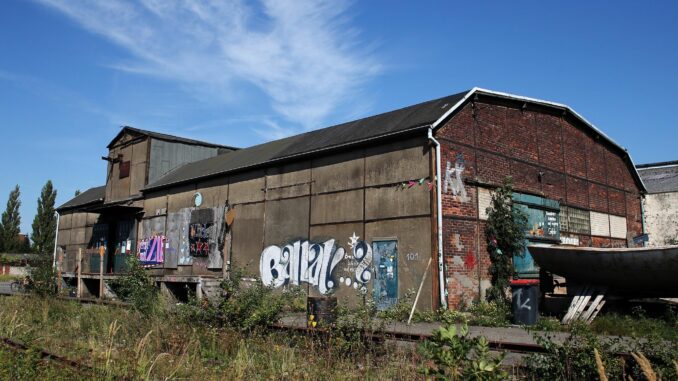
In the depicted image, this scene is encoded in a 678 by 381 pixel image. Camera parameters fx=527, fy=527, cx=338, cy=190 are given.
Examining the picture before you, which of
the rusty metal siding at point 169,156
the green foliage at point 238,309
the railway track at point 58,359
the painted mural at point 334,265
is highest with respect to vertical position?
the rusty metal siding at point 169,156

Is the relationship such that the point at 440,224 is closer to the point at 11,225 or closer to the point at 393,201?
the point at 393,201

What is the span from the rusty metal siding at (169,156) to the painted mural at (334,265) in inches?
432

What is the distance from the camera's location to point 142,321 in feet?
33.0

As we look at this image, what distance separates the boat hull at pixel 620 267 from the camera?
34.3 ft

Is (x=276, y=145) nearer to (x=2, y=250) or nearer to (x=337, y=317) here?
(x=337, y=317)

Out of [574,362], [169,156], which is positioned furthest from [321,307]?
[169,156]

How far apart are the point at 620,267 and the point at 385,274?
5888 millimetres

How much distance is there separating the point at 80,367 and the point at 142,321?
379 centimetres

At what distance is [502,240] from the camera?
15.2 metres

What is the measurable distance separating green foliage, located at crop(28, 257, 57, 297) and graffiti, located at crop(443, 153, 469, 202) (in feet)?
41.1

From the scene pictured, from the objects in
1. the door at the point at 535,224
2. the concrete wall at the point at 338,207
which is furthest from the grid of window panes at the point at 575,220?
the concrete wall at the point at 338,207

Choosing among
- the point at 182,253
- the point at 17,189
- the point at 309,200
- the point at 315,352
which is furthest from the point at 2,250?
the point at 315,352

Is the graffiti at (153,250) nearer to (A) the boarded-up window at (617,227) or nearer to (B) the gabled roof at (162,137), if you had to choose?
(B) the gabled roof at (162,137)

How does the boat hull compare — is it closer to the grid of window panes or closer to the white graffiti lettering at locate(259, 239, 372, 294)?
the white graffiti lettering at locate(259, 239, 372, 294)
